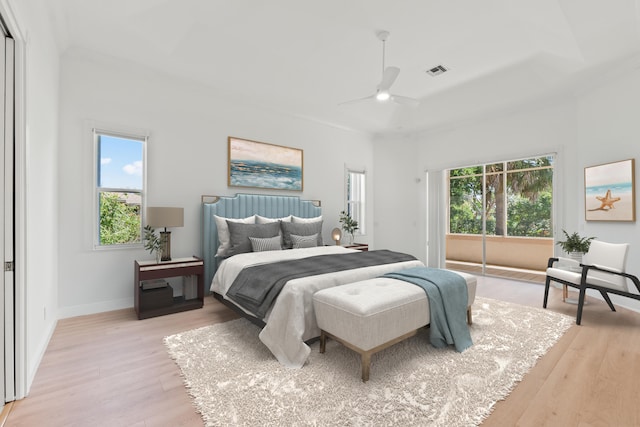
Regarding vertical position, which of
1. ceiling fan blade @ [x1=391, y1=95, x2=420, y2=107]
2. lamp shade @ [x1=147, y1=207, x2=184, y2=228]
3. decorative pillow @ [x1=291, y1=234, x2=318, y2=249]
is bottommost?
decorative pillow @ [x1=291, y1=234, x2=318, y2=249]

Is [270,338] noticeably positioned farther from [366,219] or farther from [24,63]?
[366,219]

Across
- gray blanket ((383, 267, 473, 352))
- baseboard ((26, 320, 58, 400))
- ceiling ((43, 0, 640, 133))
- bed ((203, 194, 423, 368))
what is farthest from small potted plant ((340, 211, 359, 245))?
baseboard ((26, 320, 58, 400))

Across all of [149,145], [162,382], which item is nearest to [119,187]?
[149,145]

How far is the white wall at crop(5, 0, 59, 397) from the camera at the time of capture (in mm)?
1960

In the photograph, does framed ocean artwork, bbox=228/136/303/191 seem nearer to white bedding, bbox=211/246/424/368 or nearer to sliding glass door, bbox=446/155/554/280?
white bedding, bbox=211/246/424/368

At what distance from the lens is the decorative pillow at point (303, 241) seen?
4.42 m

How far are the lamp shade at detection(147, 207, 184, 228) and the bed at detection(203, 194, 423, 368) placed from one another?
0.61 m

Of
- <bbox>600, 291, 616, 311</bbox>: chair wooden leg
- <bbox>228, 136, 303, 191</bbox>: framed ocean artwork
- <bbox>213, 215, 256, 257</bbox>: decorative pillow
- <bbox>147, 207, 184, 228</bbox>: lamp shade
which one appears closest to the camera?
<bbox>600, 291, 616, 311</bbox>: chair wooden leg

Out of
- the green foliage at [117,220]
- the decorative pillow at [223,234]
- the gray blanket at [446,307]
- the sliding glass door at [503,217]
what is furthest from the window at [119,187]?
the sliding glass door at [503,217]

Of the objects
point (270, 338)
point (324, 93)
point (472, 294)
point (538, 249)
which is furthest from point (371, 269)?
point (538, 249)

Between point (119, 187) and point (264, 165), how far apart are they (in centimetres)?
209

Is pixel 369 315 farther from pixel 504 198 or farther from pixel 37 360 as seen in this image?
pixel 504 198

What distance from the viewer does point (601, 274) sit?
3291mm

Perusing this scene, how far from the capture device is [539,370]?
223 cm
